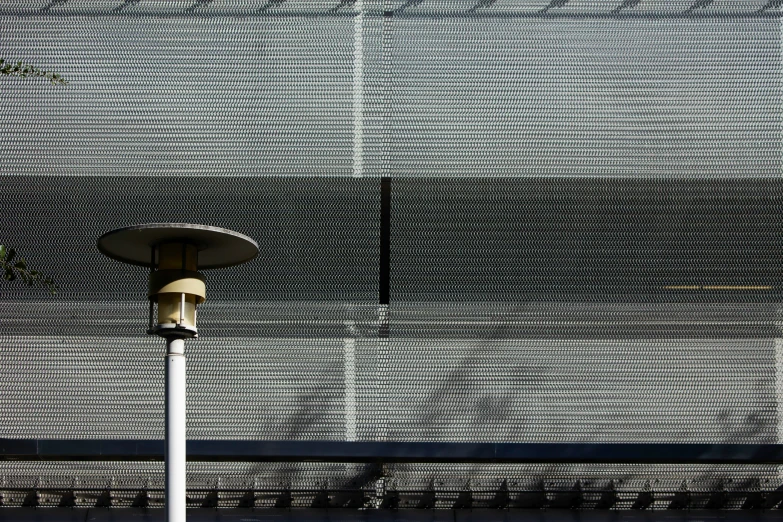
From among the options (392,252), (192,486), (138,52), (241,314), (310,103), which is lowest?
(192,486)

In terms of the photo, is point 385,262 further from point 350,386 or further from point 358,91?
point 358,91

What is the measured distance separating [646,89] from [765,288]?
201 centimetres

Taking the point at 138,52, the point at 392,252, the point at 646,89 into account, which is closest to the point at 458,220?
the point at 392,252

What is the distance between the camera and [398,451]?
6898mm

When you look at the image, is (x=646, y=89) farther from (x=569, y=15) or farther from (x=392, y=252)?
(x=392, y=252)

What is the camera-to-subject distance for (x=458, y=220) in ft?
23.2

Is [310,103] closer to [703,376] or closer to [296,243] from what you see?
[296,243]

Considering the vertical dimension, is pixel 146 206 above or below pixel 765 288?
above

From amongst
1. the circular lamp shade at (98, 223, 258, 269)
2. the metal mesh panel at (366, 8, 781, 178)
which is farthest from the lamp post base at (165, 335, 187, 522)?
the metal mesh panel at (366, 8, 781, 178)

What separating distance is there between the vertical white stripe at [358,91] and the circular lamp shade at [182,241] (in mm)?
2466

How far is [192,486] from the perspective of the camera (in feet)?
22.8

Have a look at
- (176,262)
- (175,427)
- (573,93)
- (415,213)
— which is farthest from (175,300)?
(573,93)

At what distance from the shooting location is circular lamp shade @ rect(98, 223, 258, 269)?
4.29 metres

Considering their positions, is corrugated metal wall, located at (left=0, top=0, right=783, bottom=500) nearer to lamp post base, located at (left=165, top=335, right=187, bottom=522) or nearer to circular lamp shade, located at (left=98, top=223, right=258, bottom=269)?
circular lamp shade, located at (left=98, top=223, right=258, bottom=269)
